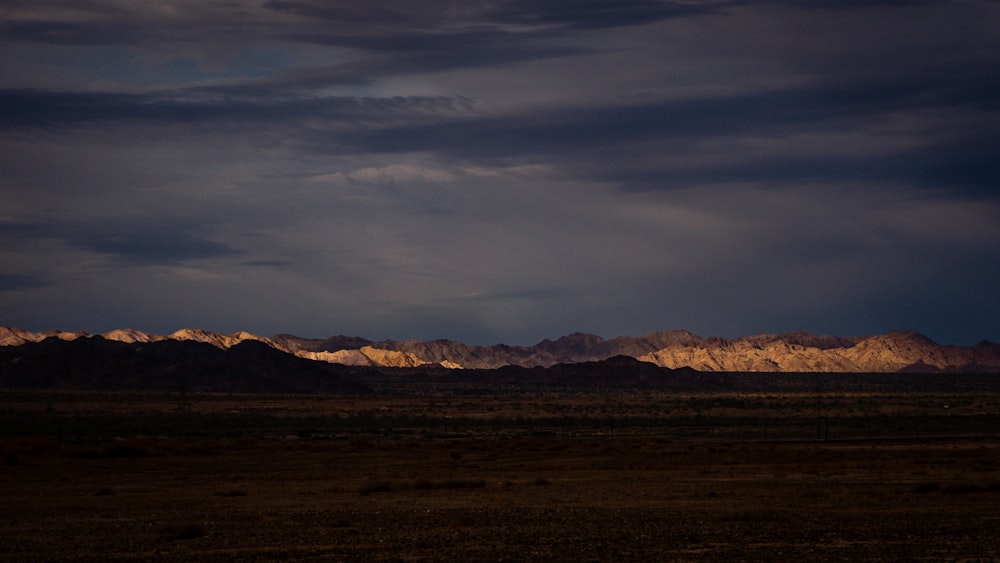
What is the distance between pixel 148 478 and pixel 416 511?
676 inches

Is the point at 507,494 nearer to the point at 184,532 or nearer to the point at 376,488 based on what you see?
the point at 376,488

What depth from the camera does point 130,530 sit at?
28.1m

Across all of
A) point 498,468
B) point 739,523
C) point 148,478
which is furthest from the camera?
point 498,468

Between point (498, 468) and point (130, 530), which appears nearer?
point (130, 530)

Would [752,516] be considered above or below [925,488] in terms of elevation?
below

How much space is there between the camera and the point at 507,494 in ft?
123

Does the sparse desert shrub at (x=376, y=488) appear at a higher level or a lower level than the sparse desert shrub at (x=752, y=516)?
higher

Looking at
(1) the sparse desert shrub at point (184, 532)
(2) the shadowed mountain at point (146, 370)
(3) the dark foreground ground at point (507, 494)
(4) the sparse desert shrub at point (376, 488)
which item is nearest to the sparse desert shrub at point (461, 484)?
(3) the dark foreground ground at point (507, 494)

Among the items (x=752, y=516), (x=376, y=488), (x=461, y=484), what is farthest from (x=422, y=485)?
(x=752, y=516)

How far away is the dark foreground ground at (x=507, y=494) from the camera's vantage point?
24.0 m

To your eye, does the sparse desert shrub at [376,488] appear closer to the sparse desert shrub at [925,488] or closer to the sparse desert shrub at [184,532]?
the sparse desert shrub at [184,532]

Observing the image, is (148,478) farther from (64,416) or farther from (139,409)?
(139,409)

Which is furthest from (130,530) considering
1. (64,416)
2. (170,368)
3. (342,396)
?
(170,368)

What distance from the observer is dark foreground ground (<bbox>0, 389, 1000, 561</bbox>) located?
24.0m
